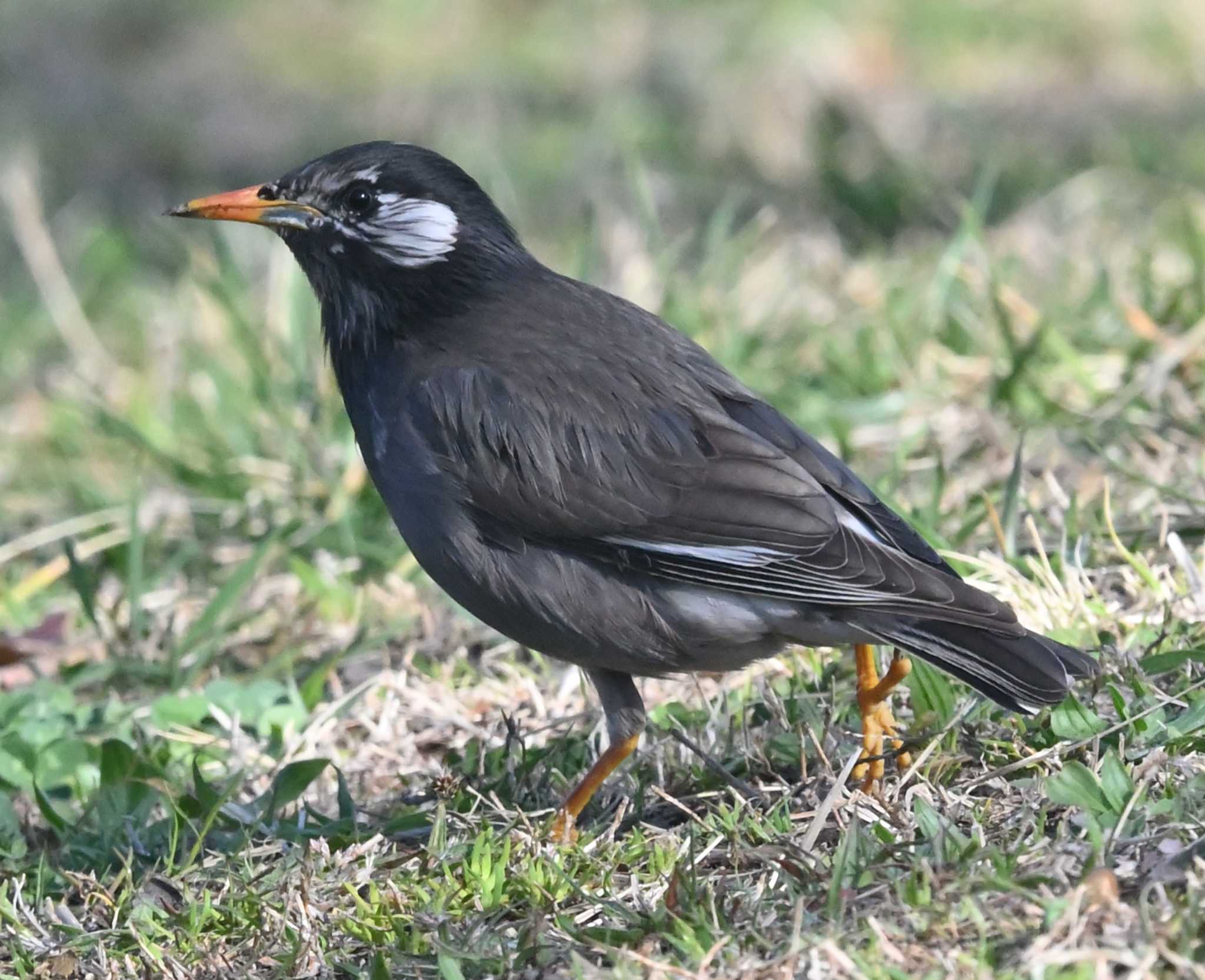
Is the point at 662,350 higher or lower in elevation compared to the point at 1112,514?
higher

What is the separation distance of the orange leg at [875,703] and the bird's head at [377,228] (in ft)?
4.38

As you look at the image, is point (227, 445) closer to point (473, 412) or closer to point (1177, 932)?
point (473, 412)

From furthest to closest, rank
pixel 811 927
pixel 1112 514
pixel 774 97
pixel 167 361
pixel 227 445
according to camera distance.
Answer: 1. pixel 774 97
2. pixel 167 361
3. pixel 227 445
4. pixel 1112 514
5. pixel 811 927

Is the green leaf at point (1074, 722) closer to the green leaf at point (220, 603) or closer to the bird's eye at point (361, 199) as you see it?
the bird's eye at point (361, 199)

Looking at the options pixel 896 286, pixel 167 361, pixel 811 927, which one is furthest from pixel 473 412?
pixel 167 361

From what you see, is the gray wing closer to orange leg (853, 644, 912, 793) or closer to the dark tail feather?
the dark tail feather

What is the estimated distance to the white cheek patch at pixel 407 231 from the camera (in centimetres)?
446

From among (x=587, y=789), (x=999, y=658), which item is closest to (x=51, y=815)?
(x=587, y=789)

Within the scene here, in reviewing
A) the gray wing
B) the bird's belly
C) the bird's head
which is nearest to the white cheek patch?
the bird's head

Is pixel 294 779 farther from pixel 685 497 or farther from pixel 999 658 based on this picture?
pixel 999 658

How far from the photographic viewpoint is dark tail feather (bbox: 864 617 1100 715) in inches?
139

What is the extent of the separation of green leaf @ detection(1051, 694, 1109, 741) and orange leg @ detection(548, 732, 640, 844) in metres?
0.94

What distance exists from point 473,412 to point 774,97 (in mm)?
6346

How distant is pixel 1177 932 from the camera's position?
2762 mm
